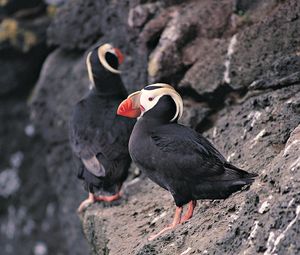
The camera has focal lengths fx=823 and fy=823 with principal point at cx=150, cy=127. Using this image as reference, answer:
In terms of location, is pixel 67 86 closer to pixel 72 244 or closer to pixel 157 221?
pixel 72 244

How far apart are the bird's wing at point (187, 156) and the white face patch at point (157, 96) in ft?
→ 0.60

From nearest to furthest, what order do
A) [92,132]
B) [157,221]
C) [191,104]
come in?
[157,221] < [92,132] < [191,104]

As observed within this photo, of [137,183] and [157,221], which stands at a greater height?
[157,221]

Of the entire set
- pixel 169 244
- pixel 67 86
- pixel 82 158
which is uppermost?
pixel 169 244

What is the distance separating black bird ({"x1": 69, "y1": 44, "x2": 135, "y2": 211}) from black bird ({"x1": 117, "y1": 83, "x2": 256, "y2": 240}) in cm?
134

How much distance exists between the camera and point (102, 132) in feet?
22.9

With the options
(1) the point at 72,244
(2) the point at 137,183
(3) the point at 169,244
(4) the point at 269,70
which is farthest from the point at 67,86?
(3) the point at 169,244

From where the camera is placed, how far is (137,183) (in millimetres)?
7316

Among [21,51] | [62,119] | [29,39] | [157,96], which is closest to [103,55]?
[157,96]

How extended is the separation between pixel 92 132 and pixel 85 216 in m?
0.73

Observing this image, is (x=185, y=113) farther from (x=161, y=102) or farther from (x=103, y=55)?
(x=161, y=102)

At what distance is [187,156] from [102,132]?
6.54ft

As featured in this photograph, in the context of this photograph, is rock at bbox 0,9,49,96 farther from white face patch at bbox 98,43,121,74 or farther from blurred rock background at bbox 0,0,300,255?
white face patch at bbox 98,43,121,74

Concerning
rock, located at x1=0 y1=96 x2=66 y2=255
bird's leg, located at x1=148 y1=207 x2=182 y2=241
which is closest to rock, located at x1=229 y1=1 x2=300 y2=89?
bird's leg, located at x1=148 y1=207 x2=182 y2=241
